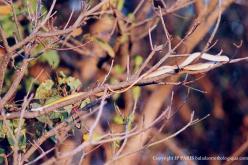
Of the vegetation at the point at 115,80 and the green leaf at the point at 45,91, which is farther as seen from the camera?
the green leaf at the point at 45,91

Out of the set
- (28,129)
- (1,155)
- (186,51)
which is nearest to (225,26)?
(186,51)

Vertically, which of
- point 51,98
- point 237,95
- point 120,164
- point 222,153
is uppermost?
point 51,98

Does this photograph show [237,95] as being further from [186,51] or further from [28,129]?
[28,129]

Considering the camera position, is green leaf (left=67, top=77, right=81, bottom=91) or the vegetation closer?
the vegetation

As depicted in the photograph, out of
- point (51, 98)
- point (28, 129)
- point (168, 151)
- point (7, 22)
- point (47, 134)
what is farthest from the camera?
point (168, 151)

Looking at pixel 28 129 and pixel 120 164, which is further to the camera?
pixel 120 164

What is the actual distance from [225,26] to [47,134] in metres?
3.21

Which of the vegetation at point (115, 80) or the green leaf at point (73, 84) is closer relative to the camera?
the vegetation at point (115, 80)

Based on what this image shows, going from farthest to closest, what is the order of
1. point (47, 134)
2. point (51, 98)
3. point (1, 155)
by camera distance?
point (51, 98)
point (1, 155)
point (47, 134)

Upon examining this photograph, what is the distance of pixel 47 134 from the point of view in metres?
1.44

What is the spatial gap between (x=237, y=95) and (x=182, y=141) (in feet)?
2.12

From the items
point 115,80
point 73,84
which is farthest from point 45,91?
point 115,80

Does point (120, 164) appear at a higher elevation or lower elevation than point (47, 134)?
lower

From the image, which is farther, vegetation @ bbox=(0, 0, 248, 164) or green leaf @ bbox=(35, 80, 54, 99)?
green leaf @ bbox=(35, 80, 54, 99)
